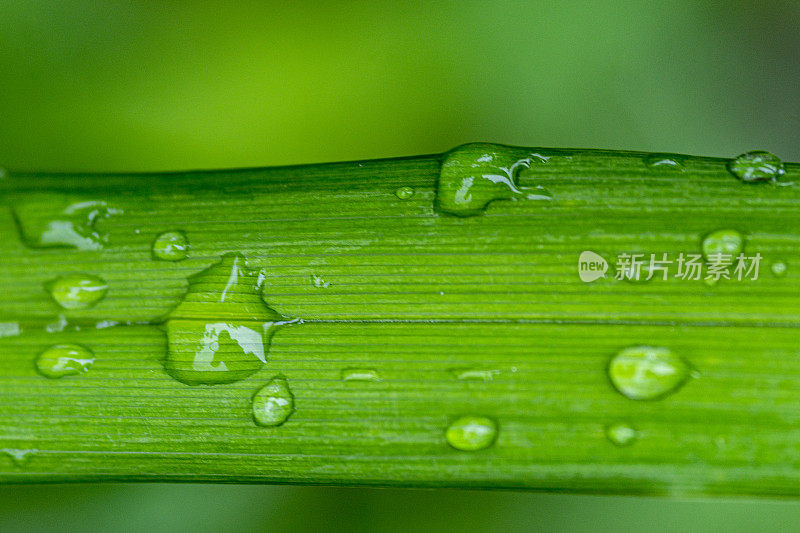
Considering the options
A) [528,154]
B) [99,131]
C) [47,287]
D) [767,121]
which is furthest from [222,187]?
[767,121]

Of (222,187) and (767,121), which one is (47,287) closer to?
(222,187)

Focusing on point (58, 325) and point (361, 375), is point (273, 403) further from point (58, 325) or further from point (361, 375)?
point (58, 325)

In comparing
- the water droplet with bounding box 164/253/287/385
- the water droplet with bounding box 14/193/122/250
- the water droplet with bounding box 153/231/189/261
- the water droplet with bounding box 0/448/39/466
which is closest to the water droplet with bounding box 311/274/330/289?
the water droplet with bounding box 164/253/287/385

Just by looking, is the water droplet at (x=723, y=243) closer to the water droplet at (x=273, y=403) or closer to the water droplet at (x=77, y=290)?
the water droplet at (x=273, y=403)

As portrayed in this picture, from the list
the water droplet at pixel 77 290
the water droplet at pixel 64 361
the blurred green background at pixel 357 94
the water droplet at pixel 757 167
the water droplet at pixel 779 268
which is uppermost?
the blurred green background at pixel 357 94

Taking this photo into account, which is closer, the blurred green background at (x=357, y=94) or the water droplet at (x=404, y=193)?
the water droplet at (x=404, y=193)

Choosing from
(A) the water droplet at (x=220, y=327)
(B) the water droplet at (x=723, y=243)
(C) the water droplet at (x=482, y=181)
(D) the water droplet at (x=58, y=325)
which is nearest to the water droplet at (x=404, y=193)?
(C) the water droplet at (x=482, y=181)
